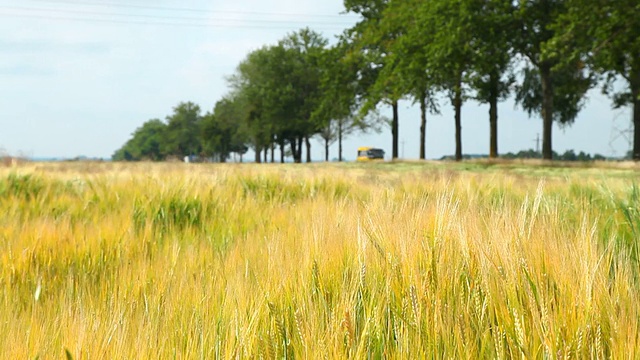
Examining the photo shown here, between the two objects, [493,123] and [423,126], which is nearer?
[493,123]

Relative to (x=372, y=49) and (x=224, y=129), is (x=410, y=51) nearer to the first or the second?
(x=372, y=49)

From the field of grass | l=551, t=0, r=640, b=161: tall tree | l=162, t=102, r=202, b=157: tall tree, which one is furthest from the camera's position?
l=162, t=102, r=202, b=157: tall tree

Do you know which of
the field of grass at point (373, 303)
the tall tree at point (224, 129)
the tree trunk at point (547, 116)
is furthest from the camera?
the tall tree at point (224, 129)

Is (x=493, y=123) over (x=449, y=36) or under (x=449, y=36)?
under

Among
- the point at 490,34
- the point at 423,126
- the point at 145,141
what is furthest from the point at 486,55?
the point at 145,141

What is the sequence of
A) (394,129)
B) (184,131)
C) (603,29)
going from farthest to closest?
(184,131), (394,129), (603,29)

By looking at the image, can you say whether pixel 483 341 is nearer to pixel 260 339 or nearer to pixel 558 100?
pixel 260 339

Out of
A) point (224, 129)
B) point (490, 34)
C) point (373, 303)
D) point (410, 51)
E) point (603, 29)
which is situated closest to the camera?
point (373, 303)

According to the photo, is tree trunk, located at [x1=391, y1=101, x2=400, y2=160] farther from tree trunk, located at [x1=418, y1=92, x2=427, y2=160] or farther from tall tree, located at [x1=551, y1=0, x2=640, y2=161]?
tall tree, located at [x1=551, y1=0, x2=640, y2=161]

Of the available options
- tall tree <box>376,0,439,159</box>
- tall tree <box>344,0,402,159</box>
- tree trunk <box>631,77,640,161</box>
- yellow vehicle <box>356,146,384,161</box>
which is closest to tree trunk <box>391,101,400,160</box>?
tall tree <box>344,0,402,159</box>

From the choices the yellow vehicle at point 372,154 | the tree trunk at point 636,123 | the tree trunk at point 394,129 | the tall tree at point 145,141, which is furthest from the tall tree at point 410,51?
the tall tree at point 145,141

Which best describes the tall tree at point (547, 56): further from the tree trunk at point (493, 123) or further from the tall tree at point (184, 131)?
the tall tree at point (184, 131)

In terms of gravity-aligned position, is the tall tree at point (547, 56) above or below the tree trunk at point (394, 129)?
above

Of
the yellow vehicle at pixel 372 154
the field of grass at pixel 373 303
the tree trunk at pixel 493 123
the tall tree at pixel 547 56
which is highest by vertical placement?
the tall tree at pixel 547 56
